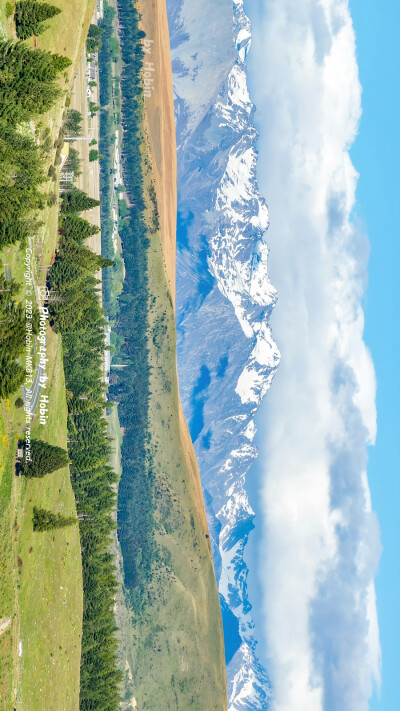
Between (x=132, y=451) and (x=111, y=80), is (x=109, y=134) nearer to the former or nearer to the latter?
(x=111, y=80)

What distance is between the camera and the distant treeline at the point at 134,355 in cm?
17225

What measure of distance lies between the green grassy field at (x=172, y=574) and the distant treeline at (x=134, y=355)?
2.51 meters

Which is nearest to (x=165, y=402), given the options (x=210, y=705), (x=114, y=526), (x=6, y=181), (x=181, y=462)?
(x=181, y=462)

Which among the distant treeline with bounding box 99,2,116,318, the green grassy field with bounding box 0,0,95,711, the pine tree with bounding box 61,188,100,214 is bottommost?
the green grassy field with bounding box 0,0,95,711

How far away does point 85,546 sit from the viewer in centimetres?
13150

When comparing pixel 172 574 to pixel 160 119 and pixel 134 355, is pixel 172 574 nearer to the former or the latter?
pixel 134 355

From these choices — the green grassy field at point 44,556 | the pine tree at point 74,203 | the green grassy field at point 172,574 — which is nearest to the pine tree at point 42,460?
the green grassy field at point 44,556

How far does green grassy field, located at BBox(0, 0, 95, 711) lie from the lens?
92625 mm

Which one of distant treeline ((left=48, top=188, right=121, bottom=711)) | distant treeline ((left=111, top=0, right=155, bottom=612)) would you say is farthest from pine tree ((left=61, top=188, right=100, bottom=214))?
distant treeline ((left=111, top=0, right=155, bottom=612))

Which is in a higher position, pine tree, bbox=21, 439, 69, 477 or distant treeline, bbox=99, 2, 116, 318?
distant treeline, bbox=99, 2, 116, 318

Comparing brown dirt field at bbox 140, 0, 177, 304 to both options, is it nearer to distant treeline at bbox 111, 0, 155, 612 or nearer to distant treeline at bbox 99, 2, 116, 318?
distant treeline at bbox 111, 0, 155, 612

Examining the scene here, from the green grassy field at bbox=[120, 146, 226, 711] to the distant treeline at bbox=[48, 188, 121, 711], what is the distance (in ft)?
101

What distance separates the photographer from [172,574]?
17800 cm

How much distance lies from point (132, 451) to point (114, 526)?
3029 cm
